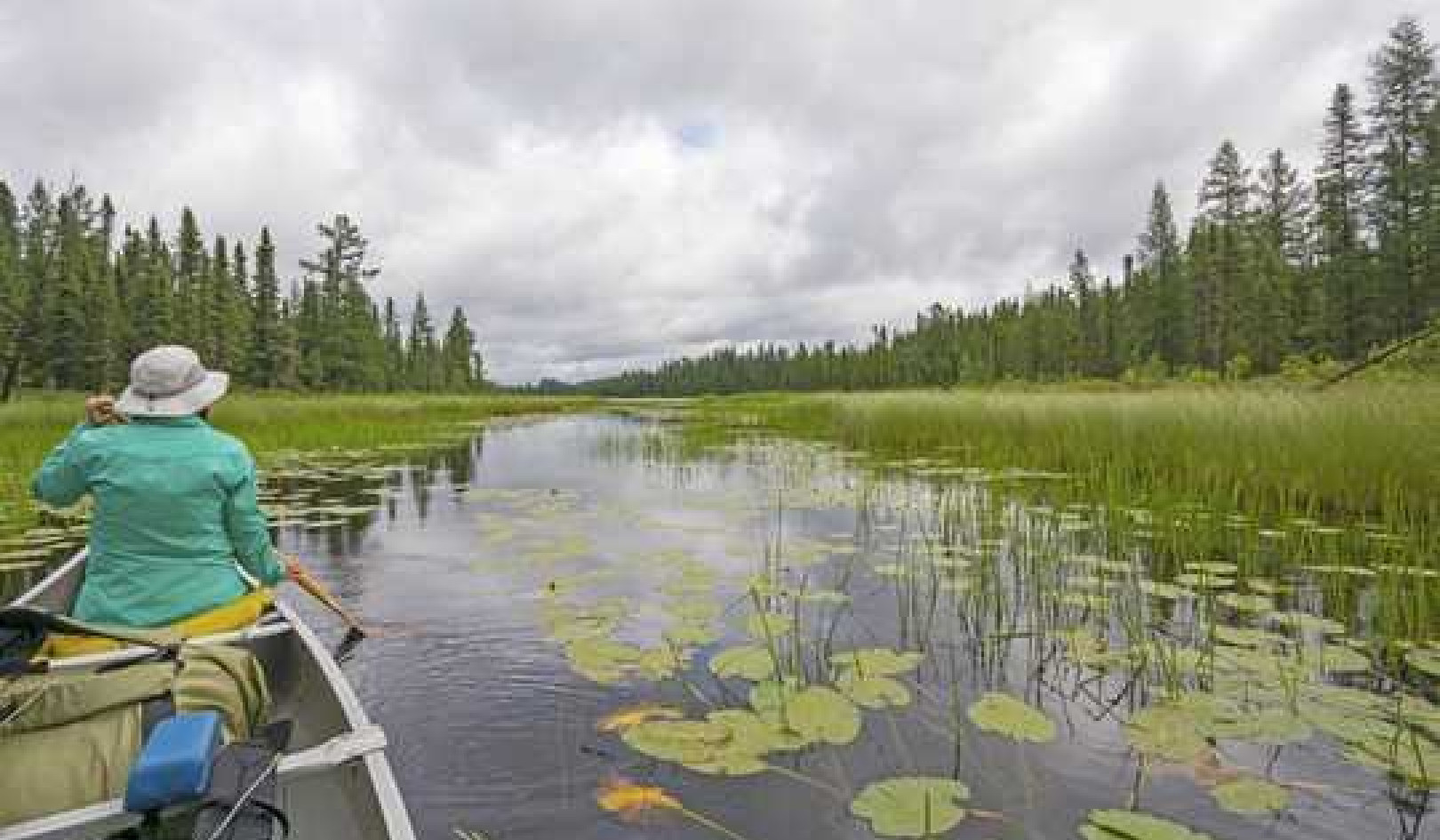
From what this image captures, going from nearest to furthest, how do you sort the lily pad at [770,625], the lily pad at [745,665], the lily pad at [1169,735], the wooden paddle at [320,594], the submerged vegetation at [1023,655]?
1. the submerged vegetation at [1023,655]
2. the lily pad at [1169,735]
3. the lily pad at [745,665]
4. the wooden paddle at [320,594]
5. the lily pad at [770,625]

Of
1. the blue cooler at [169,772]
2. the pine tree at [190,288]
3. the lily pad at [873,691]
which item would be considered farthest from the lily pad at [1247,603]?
the pine tree at [190,288]

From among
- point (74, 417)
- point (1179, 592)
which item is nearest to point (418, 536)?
point (1179, 592)

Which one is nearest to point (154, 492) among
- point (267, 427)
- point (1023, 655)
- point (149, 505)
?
point (149, 505)

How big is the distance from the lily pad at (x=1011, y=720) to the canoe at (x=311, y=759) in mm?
2419

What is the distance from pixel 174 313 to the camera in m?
38.9

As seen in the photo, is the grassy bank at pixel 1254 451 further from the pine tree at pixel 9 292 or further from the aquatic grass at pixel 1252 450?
the pine tree at pixel 9 292

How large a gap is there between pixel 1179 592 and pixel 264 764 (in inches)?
213

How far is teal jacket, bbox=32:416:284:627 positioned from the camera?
9.14ft

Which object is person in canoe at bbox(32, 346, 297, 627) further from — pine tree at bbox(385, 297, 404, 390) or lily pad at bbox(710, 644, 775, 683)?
pine tree at bbox(385, 297, 404, 390)

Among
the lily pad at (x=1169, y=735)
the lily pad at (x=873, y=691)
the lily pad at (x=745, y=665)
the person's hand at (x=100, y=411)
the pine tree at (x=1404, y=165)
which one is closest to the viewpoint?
the lily pad at (x=1169, y=735)

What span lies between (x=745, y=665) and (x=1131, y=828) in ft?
6.39

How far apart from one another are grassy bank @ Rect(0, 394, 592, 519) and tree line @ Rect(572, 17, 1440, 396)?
30.9 m

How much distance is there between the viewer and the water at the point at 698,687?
109 inches

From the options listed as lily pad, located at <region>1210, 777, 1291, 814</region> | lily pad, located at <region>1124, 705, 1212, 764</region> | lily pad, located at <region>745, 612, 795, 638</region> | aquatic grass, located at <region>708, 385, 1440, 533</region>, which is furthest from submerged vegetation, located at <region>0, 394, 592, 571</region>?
aquatic grass, located at <region>708, 385, 1440, 533</region>
